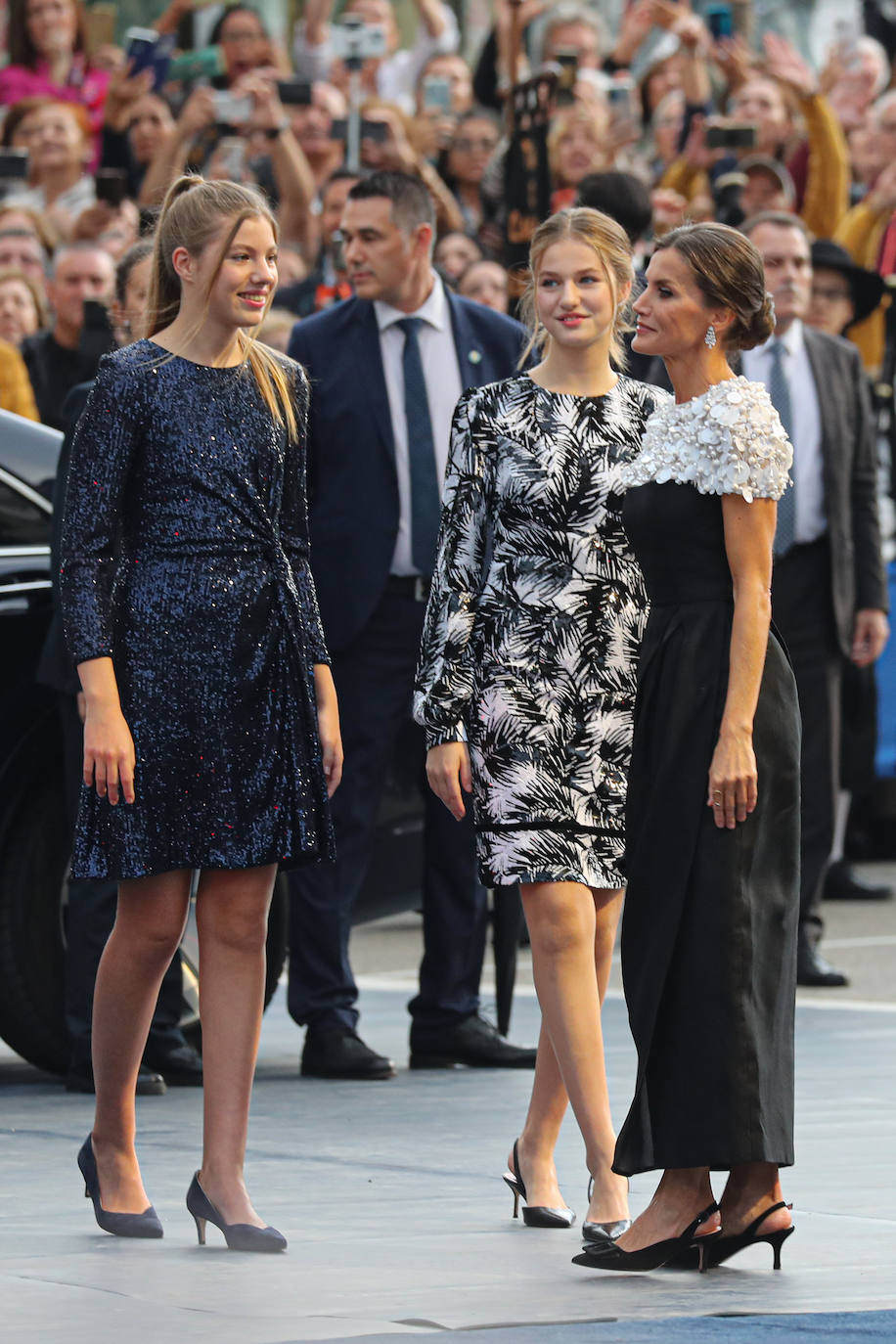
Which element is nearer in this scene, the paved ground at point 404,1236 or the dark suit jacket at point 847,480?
the paved ground at point 404,1236

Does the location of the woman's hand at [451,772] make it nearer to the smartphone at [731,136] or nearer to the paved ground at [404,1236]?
the paved ground at [404,1236]

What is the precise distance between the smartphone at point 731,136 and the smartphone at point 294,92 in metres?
2.03

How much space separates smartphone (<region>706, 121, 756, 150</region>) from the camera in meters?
12.6

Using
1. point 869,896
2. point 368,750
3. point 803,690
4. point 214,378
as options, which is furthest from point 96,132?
point 214,378

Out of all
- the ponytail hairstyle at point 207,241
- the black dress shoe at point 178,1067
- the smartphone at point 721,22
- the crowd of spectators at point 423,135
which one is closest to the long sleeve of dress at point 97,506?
the ponytail hairstyle at point 207,241

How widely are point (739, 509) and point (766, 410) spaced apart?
0.23 meters

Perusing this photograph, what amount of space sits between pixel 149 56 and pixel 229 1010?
10.5 m

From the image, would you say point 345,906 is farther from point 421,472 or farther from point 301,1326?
point 301,1326

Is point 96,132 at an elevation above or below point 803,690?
above

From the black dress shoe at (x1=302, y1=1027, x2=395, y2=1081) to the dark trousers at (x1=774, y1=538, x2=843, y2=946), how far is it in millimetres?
2173

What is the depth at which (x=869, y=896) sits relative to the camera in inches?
461

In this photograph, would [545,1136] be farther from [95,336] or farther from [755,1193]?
[95,336]

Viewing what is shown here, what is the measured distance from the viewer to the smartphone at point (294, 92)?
13.4m

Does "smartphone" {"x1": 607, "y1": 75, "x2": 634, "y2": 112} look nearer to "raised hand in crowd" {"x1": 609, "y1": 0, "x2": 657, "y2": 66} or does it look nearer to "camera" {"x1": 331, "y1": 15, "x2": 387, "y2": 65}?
"raised hand in crowd" {"x1": 609, "y1": 0, "x2": 657, "y2": 66}
